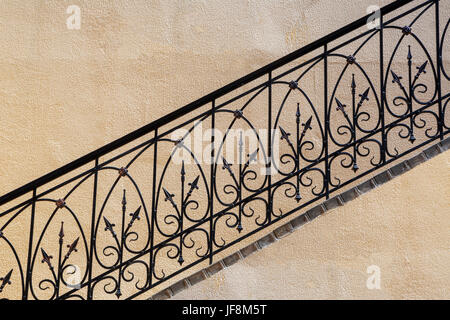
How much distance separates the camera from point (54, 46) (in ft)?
21.6

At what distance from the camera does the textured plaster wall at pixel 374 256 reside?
223 inches

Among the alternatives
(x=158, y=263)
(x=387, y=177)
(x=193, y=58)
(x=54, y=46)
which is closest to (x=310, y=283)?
(x=158, y=263)

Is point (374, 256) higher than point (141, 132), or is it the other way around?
point (141, 132)

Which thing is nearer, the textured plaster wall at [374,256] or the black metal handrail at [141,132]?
the black metal handrail at [141,132]

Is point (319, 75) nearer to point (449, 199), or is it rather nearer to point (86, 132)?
point (449, 199)

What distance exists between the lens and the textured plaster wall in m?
5.66

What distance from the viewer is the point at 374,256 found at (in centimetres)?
575

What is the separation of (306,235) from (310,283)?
445mm

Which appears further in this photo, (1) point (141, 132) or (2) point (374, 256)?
(2) point (374, 256)

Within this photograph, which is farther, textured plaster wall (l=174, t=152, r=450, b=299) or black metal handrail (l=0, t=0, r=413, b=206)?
textured plaster wall (l=174, t=152, r=450, b=299)

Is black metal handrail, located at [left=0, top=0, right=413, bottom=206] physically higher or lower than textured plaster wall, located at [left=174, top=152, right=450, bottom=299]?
higher

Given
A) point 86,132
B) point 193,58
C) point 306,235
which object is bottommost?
point 306,235

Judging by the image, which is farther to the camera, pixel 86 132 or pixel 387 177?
pixel 86 132

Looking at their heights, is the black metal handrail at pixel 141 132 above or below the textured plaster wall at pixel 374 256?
above
